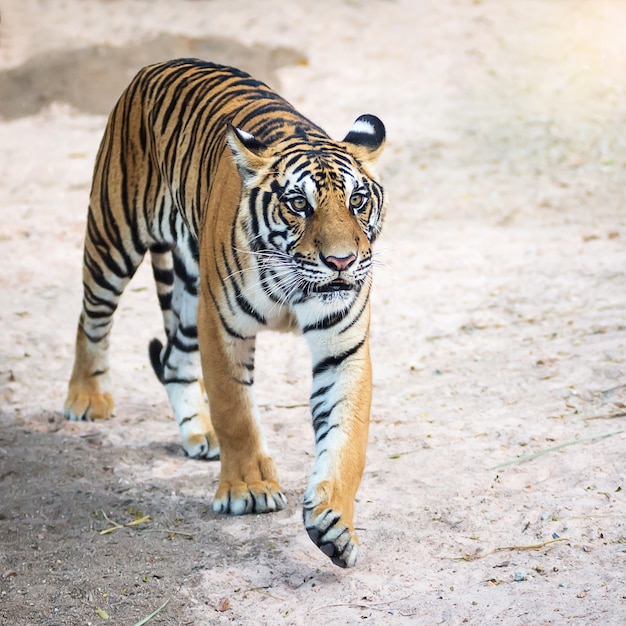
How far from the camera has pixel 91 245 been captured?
15.9ft

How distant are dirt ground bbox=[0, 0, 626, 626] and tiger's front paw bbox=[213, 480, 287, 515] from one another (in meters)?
0.05

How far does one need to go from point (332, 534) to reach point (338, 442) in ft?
1.21

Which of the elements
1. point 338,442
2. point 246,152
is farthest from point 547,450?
point 246,152

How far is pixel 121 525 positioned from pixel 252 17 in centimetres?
859

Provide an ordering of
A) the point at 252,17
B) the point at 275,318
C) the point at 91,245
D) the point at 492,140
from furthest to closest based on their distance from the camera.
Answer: the point at 252,17 → the point at 492,140 → the point at 91,245 → the point at 275,318

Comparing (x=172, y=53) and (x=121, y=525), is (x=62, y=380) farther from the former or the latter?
(x=172, y=53)

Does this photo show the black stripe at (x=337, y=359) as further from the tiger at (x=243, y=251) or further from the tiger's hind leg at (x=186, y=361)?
the tiger's hind leg at (x=186, y=361)

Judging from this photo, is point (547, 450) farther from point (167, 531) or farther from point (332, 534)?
point (167, 531)

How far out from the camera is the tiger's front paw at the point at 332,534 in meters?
3.14

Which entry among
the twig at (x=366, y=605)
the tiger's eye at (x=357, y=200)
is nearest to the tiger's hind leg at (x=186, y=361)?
the tiger's eye at (x=357, y=200)

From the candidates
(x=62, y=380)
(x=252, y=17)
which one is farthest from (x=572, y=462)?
(x=252, y=17)

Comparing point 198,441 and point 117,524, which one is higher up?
point 117,524

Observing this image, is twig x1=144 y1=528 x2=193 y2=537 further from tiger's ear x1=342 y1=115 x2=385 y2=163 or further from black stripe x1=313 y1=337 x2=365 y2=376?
tiger's ear x1=342 y1=115 x2=385 y2=163

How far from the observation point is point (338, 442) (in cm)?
340
